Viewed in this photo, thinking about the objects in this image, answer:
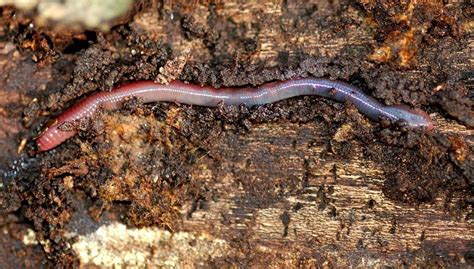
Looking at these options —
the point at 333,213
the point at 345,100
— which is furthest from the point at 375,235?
the point at 345,100

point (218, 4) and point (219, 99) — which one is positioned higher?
point (218, 4)

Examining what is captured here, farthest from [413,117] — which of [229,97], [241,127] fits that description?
[229,97]

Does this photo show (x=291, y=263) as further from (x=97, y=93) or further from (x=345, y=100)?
(x=97, y=93)

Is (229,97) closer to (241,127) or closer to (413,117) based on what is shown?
(241,127)
